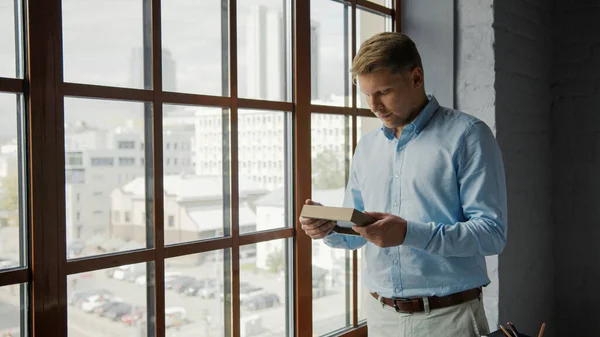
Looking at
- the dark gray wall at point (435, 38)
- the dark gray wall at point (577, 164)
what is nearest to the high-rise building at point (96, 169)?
the dark gray wall at point (435, 38)

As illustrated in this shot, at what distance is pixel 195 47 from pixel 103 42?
0.29 metres

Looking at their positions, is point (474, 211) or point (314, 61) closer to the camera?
point (474, 211)

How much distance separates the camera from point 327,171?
2.10 metres

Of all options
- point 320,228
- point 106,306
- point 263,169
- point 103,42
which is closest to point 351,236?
point 320,228

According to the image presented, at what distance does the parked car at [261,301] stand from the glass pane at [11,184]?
0.73 metres

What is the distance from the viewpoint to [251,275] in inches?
70.2

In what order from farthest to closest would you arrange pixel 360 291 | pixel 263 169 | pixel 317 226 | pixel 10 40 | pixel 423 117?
pixel 360 291, pixel 263 169, pixel 423 117, pixel 317 226, pixel 10 40

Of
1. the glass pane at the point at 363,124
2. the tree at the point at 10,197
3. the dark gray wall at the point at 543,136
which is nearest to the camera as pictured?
the tree at the point at 10,197

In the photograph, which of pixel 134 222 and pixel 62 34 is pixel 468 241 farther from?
pixel 62 34

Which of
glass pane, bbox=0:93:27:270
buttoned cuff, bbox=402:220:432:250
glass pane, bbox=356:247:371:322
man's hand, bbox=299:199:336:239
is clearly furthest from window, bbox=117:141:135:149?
glass pane, bbox=356:247:371:322

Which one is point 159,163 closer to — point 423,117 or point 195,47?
point 195,47

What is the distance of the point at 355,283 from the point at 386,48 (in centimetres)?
108

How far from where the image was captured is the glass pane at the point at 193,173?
1.54m

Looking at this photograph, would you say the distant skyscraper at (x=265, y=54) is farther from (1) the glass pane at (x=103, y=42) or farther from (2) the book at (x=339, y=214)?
(2) the book at (x=339, y=214)
